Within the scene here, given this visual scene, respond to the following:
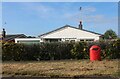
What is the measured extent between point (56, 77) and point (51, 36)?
118ft

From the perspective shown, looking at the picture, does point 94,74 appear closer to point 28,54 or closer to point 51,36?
point 28,54

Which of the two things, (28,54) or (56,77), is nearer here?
(56,77)

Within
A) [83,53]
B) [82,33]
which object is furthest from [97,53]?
[82,33]

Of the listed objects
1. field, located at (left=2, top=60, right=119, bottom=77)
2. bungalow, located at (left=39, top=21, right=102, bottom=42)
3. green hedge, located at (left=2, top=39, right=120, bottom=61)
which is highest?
bungalow, located at (left=39, top=21, right=102, bottom=42)

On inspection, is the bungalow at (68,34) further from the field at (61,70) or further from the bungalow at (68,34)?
the field at (61,70)

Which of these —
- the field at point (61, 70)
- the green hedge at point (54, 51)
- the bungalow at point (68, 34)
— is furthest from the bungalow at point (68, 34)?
the field at point (61, 70)

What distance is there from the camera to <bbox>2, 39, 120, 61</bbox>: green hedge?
20141 millimetres

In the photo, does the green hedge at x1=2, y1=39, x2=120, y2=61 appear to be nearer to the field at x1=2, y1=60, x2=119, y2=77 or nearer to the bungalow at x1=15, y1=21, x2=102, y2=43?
the field at x1=2, y1=60, x2=119, y2=77

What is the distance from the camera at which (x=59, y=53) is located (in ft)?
68.1

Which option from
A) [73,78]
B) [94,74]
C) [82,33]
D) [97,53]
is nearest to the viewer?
[73,78]

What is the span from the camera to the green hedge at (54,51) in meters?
20.1

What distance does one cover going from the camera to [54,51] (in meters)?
20.8

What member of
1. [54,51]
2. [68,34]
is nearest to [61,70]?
[54,51]

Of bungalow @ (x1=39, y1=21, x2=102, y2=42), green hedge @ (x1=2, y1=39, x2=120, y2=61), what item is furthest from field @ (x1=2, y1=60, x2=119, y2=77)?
bungalow @ (x1=39, y1=21, x2=102, y2=42)
